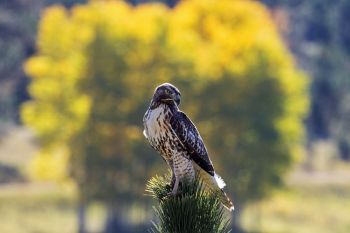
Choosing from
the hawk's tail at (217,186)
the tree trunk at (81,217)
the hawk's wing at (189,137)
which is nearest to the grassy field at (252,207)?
the tree trunk at (81,217)

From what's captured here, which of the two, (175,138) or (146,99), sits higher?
(146,99)

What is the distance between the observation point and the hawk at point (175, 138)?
30.0 feet

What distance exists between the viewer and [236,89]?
6088 centimetres

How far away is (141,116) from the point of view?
58312 mm

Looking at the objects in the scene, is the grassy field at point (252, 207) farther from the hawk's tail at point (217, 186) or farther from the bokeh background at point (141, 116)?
the hawk's tail at point (217, 186)

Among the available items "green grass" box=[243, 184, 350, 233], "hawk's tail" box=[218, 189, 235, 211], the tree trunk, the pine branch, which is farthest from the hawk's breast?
"green grass" box=[243, 184, 350, 233]

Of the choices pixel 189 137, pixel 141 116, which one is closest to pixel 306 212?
pixel 141 116

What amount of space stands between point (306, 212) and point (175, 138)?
5664 centimetres

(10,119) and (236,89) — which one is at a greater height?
(10,119)

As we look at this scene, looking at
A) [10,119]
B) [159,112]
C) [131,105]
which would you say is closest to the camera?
[159,112]

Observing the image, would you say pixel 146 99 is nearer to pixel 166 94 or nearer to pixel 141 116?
pixel 141 116

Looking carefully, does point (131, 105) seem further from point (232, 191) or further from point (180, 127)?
point (180, 127)

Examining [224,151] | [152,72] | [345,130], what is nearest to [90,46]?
[152,72]

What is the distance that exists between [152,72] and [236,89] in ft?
12.2
